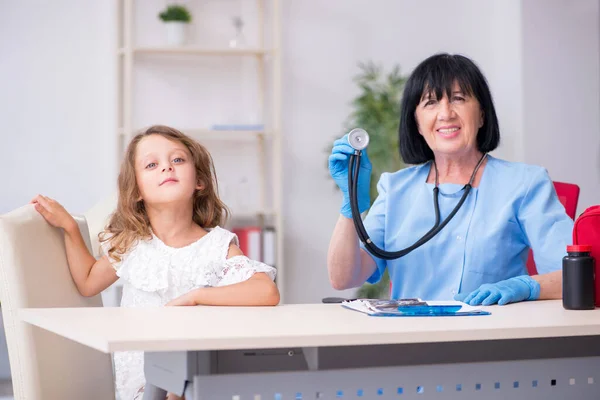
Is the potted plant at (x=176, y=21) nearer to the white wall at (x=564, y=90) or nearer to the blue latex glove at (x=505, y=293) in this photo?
the white wall at (x=564, y=90)

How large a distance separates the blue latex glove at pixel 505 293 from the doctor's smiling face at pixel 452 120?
0.46 m

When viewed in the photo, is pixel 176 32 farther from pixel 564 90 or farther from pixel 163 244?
pixel 163 244

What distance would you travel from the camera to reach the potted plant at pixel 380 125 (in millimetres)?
4387

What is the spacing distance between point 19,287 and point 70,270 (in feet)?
0.73

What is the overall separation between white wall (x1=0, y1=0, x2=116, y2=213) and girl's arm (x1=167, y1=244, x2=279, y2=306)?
9.91 ft

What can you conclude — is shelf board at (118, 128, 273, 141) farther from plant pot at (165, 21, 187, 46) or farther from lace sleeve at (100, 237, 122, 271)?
lace sleeve at (100, 237, 122, 271)

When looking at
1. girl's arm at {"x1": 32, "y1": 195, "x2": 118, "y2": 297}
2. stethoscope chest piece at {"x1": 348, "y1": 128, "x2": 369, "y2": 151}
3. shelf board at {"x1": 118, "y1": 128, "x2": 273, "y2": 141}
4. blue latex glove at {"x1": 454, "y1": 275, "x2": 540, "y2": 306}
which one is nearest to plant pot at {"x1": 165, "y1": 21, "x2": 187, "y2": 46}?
shelf board at {"x1": 118, "y1": 128, "x2": 273, "y2": 141}

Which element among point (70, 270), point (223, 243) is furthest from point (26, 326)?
point (223, 243)

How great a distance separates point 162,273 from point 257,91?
9.77 feet

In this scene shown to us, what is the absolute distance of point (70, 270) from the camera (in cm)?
170

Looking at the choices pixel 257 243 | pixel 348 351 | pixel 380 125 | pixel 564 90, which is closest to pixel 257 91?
pixel 380 125

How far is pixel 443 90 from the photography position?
6.62 feet

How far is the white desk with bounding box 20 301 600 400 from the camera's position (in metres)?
1.09

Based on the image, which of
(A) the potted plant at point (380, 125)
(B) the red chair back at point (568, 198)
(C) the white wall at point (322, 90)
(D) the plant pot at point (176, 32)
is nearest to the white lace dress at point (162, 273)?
(B) the red chair back at point (568, 198)
